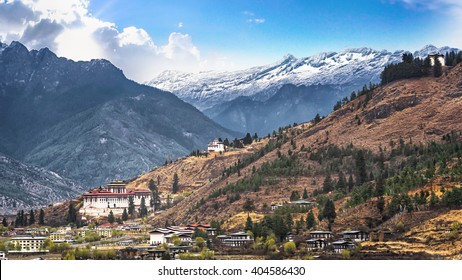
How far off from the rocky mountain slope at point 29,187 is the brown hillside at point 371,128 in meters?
56.6

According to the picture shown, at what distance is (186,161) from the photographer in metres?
128

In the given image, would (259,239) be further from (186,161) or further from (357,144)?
(186,161)

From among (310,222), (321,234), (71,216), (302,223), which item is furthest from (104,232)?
(321,234)

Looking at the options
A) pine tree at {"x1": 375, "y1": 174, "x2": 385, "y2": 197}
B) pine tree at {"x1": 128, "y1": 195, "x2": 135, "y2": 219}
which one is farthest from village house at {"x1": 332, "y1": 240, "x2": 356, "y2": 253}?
pine tree at {"x1": 128, "y1": 195, "x2": 135, "y2": 219}

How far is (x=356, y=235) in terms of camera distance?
58.4 metres

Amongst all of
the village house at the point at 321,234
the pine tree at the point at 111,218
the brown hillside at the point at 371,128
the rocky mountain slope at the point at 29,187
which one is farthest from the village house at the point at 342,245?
the rocky mountain slope at the point at 29,187

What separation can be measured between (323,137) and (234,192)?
46.7 feet

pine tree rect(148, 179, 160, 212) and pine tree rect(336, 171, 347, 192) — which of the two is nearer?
pine tree rect(336, 171, 347, 192)

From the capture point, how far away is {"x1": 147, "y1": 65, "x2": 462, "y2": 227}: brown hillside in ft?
283

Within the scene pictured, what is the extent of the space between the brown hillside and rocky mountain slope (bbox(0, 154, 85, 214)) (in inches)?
2227

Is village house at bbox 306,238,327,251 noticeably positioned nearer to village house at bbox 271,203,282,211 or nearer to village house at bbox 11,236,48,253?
village house at bbox 11,236,48,253

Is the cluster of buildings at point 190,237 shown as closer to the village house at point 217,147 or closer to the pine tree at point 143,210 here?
the pine tree at point 143,210

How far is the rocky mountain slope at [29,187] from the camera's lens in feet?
507

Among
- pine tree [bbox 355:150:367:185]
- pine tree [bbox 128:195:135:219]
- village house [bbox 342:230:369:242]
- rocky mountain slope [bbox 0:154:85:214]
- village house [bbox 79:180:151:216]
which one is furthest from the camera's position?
rocky mountain slope [bbox 0:154:85:214]
